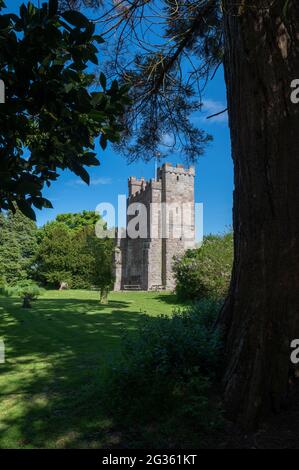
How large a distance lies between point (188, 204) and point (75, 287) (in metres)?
15.1

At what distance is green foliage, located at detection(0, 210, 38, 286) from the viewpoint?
3906cm

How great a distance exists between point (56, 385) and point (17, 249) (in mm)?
37880

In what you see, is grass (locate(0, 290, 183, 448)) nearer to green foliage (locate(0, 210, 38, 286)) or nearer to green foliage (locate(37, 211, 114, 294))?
green foliage (locate(37, 211, 114, 294))

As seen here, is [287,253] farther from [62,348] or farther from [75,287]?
[75,287]

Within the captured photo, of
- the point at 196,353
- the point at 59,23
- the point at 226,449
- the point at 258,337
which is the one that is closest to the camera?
the point at 59,23

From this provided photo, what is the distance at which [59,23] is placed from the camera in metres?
2.49

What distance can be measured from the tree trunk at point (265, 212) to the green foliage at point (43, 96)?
4.51ft

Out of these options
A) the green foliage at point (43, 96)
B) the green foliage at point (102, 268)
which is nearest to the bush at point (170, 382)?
the green foliage at point (43, 96)

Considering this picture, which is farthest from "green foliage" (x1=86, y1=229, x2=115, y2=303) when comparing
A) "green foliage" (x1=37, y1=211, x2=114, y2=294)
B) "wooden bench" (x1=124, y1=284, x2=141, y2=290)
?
"wooden bench" (x1=124, y1=284, x2=141, y2=290)

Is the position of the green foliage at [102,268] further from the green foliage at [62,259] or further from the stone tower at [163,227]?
the stone tower at [163,227]

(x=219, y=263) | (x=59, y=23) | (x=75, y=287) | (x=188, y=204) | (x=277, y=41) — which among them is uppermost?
(x=188, y=204)

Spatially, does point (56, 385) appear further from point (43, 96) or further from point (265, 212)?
point (43, 96)

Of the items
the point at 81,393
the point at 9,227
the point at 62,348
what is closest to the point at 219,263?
the point at 62,348

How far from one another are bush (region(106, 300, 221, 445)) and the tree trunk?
8.6 inches
